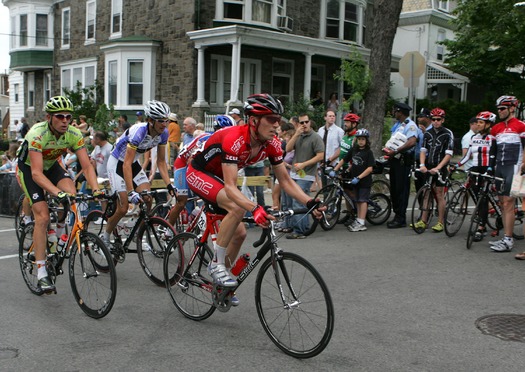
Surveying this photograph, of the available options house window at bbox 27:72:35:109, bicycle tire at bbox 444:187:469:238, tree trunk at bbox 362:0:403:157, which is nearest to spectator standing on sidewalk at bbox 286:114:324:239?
bicycle tire at bbox 444:187:469:238

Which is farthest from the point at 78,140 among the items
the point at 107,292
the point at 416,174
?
the point at 416,174

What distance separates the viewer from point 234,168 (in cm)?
479

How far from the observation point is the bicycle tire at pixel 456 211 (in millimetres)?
9391

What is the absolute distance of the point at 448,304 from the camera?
5969 mm

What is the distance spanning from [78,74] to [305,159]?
21.9 meters

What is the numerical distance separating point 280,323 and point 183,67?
1969cm

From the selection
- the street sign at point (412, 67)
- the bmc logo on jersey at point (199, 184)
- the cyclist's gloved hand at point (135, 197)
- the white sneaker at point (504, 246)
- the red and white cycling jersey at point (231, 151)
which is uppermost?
the street sign at point (412, 67)

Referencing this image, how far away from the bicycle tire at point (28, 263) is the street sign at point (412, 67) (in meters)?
9.13

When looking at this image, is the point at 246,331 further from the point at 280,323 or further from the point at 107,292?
the point at 107,292

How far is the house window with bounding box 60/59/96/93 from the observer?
91.5 feet

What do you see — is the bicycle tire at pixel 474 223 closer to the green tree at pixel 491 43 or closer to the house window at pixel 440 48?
the green tree at pixel 491 43

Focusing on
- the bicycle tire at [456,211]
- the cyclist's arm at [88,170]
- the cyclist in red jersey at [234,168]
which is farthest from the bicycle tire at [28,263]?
the bicycle tire at [456,211]

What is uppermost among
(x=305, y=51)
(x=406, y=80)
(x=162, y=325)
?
(x=305, y=51)

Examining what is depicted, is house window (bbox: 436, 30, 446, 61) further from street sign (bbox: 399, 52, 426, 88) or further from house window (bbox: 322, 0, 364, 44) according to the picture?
street sign (bbox: 399, 52, 426, 88)
